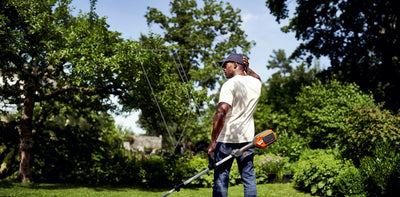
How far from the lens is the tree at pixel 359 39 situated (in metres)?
14.6

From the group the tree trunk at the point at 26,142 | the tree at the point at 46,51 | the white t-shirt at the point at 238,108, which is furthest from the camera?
the tree trunk at the point at 26,142

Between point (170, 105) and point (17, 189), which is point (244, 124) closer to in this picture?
point (170, 105)

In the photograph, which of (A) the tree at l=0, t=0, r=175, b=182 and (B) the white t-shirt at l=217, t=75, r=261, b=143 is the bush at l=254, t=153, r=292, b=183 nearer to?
(A) the tree at l=0, t=0, r=175, b=182

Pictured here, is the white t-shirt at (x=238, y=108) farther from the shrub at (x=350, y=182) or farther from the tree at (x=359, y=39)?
the tree at (x=359, y=39)

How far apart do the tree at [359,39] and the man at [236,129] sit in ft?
40.8

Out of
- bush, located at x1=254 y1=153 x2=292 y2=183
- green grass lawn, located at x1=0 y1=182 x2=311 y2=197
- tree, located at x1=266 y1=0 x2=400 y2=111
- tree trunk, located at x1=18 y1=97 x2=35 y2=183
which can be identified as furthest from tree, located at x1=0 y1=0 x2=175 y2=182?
tree, located at x1=266 y1=0 x2=400 y2=111

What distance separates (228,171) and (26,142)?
25.7ft

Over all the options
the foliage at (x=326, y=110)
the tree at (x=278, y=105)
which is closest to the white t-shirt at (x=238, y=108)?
the foliage at (x=326, y=110)

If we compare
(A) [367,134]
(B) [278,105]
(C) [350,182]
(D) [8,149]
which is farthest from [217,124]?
(B) [278,105]

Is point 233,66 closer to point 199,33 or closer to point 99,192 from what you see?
point 99,192

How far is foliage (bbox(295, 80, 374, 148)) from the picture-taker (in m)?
11.1

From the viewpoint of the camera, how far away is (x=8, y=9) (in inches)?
332

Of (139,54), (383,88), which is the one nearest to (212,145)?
(139,54)

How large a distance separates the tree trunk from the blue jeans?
25.2ft
